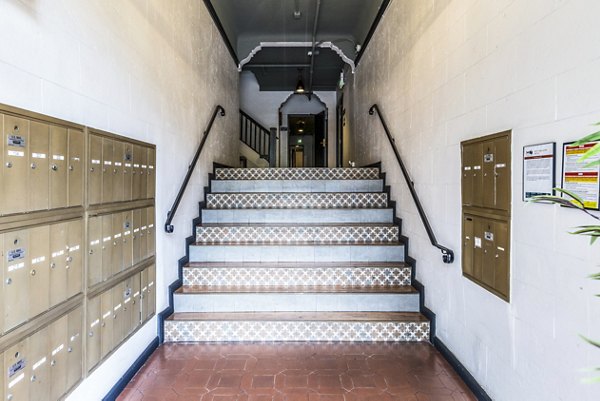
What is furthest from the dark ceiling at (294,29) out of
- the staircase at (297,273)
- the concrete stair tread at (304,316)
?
the concrete stair tread at (304,316)

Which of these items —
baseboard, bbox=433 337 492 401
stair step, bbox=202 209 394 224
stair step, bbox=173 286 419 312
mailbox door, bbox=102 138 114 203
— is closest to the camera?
mailbox door, bbox=102 138 114 203

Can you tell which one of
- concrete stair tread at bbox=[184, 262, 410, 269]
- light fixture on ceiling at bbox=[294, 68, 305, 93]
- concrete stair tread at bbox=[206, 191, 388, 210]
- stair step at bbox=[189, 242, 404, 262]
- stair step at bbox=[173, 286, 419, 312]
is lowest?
stair step at bbox=[173, 286, 419, 312]

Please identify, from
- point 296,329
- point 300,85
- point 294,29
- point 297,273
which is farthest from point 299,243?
point 300,85

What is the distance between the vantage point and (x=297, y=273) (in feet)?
10.8

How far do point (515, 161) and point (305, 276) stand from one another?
2029 mm

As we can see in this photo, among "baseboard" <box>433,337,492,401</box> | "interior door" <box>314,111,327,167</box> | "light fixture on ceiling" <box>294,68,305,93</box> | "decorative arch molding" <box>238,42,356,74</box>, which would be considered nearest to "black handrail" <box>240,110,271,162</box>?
"light fixture on ceiling" <box>294,68,305,93</box>

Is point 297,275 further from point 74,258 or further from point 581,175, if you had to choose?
point 581,175

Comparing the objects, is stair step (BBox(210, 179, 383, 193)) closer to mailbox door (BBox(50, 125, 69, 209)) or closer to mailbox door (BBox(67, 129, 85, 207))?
mailbox door (BBox(67, 129, 85, 207))

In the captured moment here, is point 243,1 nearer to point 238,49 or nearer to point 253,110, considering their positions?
point 238,49

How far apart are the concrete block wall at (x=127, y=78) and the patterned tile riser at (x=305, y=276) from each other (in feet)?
1.37

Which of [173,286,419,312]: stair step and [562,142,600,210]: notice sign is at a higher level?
[562,142,600,210]: notice sign

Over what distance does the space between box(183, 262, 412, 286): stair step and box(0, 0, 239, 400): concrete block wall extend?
11.6 inches

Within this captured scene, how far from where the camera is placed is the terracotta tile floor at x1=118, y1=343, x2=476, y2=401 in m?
2.20

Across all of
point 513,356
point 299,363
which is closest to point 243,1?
point 299,363
